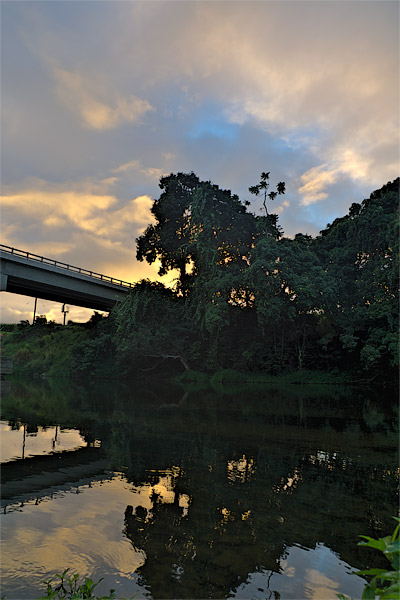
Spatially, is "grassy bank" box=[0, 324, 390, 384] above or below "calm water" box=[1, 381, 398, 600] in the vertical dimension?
above

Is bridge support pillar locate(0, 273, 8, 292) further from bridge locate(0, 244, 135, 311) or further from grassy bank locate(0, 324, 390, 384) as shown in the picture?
grassy bank locate(0, 324, 390, 384)

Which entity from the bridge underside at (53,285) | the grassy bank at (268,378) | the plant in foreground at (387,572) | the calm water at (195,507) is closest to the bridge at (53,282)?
the bridge underside at (53,285)

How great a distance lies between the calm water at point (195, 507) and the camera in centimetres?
422

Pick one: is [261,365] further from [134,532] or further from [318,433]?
[134,532]

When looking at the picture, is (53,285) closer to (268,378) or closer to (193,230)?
(193,230)

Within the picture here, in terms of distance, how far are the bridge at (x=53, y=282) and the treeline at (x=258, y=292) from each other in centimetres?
636

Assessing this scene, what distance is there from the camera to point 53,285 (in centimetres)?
4522

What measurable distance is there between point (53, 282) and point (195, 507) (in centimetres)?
4234

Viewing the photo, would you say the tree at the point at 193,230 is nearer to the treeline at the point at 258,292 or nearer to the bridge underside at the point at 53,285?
the treeline at the point at 258,292

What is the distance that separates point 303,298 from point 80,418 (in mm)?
23848

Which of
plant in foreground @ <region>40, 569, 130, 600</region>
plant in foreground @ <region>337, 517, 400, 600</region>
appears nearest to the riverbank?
plant in foreground @ <region>40, 569, 130, 600</region>

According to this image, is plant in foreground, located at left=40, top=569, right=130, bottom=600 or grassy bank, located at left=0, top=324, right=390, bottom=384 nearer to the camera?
plant in foreground, located at left=40, top=569, right=130, bottom=600

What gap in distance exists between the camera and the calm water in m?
4.22

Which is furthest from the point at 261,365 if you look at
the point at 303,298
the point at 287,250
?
the point at 287,250
